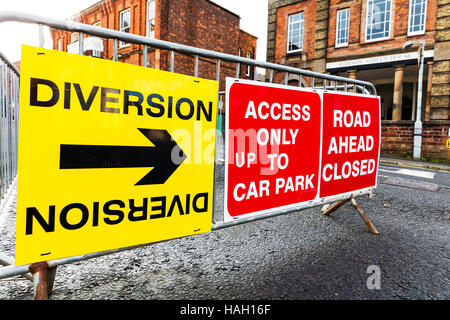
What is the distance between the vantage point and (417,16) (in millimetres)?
14148

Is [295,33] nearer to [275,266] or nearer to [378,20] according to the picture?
[378,20]

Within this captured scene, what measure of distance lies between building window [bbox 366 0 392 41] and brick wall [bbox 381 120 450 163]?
4781mm

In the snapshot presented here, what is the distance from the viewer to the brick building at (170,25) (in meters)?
16.9

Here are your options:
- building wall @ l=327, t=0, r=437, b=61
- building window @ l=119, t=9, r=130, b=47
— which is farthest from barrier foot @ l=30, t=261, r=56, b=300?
building window @ l=119, t=9, r=130, b=47

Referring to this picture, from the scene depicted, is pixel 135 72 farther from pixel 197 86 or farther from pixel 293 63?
pixel 293 63

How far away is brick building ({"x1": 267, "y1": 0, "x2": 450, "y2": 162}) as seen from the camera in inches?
531

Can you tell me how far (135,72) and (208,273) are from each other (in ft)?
4.81

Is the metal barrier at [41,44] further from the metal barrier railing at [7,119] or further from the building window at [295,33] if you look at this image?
the building window at [295,33]

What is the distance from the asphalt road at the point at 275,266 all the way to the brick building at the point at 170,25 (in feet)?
46.9

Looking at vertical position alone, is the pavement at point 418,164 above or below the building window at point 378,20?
below

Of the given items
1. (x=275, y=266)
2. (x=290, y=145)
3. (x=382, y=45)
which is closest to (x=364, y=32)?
(x=382, y=45)

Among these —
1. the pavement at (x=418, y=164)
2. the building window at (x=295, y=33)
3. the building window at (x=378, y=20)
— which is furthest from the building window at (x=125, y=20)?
the pavement at (x=418, y=164)

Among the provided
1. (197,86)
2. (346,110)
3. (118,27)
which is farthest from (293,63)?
(197,86)

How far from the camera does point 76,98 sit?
1.55 metres
